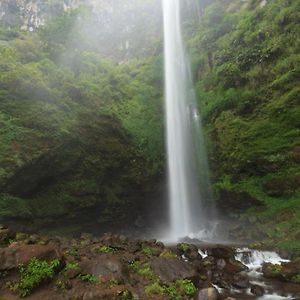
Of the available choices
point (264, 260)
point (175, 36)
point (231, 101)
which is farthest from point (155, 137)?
point (175, 36)

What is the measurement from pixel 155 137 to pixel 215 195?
6.45 meters

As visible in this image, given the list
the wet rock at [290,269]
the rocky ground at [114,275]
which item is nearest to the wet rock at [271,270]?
the rocky ground at [114,275]

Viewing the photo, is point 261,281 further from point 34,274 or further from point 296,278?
point 34,274

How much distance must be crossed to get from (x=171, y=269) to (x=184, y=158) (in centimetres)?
1429

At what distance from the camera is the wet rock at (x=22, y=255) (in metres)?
9.81

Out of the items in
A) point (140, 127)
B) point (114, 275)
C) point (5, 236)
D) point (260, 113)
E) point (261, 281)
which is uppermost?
point (140, 127)

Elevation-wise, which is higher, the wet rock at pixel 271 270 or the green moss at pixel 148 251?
the green moss at pixel 148 251

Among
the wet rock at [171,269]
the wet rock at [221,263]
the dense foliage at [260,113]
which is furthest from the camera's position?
the dense foliage at [260,113]

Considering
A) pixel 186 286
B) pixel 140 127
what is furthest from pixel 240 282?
pixel 140 127

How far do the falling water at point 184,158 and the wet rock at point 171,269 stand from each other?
381 inches

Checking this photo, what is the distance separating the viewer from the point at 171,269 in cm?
1170

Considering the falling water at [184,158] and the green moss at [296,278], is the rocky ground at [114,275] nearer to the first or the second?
the green moss at [296,278]

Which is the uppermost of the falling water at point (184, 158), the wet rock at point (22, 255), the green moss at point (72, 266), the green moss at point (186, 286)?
the falling water at point (184, 158)

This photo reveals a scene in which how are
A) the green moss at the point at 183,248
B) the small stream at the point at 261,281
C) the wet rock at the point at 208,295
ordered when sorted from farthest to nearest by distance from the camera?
the green moss at the point at 183,248 → the small stream at the point at 261,281 → the wet rock at the point at 208,295
